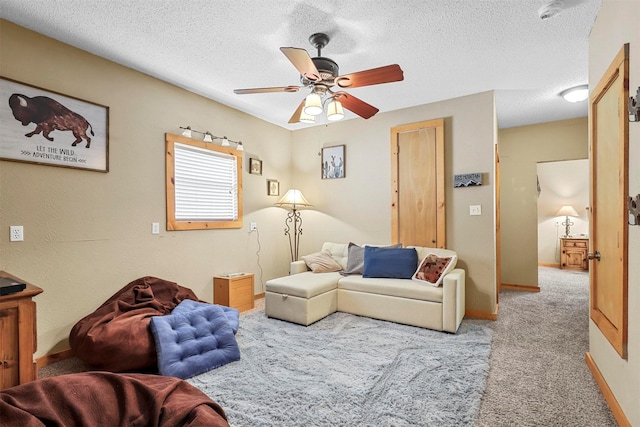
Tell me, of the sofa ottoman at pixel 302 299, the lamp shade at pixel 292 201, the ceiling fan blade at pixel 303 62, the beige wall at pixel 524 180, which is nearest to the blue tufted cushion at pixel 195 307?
the sofa ottoman at pixel 302 299

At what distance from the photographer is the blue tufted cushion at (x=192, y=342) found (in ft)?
7.63

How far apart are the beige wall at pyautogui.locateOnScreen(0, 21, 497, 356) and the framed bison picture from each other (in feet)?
A: 0.24

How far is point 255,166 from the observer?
185 inches

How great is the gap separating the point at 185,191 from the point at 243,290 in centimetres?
142

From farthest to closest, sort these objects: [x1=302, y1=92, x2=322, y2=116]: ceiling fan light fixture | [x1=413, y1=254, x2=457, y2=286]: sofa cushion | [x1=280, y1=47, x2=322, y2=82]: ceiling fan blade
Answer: [x1=413, y1=254, x2=457, y2=286]: sofa cushion, [x1=302, y1=92, x2=322, y2=116]: ceiling fan light fixture, [x1=280, y1=47, x2=322, y2=82]: ceiling fan blade

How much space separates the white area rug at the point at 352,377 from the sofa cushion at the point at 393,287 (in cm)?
35

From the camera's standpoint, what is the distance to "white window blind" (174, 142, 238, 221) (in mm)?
3730

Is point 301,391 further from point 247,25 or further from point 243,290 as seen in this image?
point 247,25

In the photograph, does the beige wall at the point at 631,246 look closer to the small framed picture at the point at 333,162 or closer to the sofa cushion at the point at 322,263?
the sofa cushion at the point at 322,263

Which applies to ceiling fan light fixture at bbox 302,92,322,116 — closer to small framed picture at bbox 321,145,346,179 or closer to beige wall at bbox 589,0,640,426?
beige wall at bbox 589,0,640,426

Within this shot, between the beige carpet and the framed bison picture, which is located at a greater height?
the framed bison picture

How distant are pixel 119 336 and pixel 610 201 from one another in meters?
3.53

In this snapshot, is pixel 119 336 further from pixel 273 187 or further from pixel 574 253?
pixel 574 253

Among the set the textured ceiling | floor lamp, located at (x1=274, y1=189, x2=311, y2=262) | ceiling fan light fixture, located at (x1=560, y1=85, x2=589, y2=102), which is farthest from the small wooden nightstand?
ceiling fan light fixture, located at (x1=560, y1=85, x2=589, y2=102)
